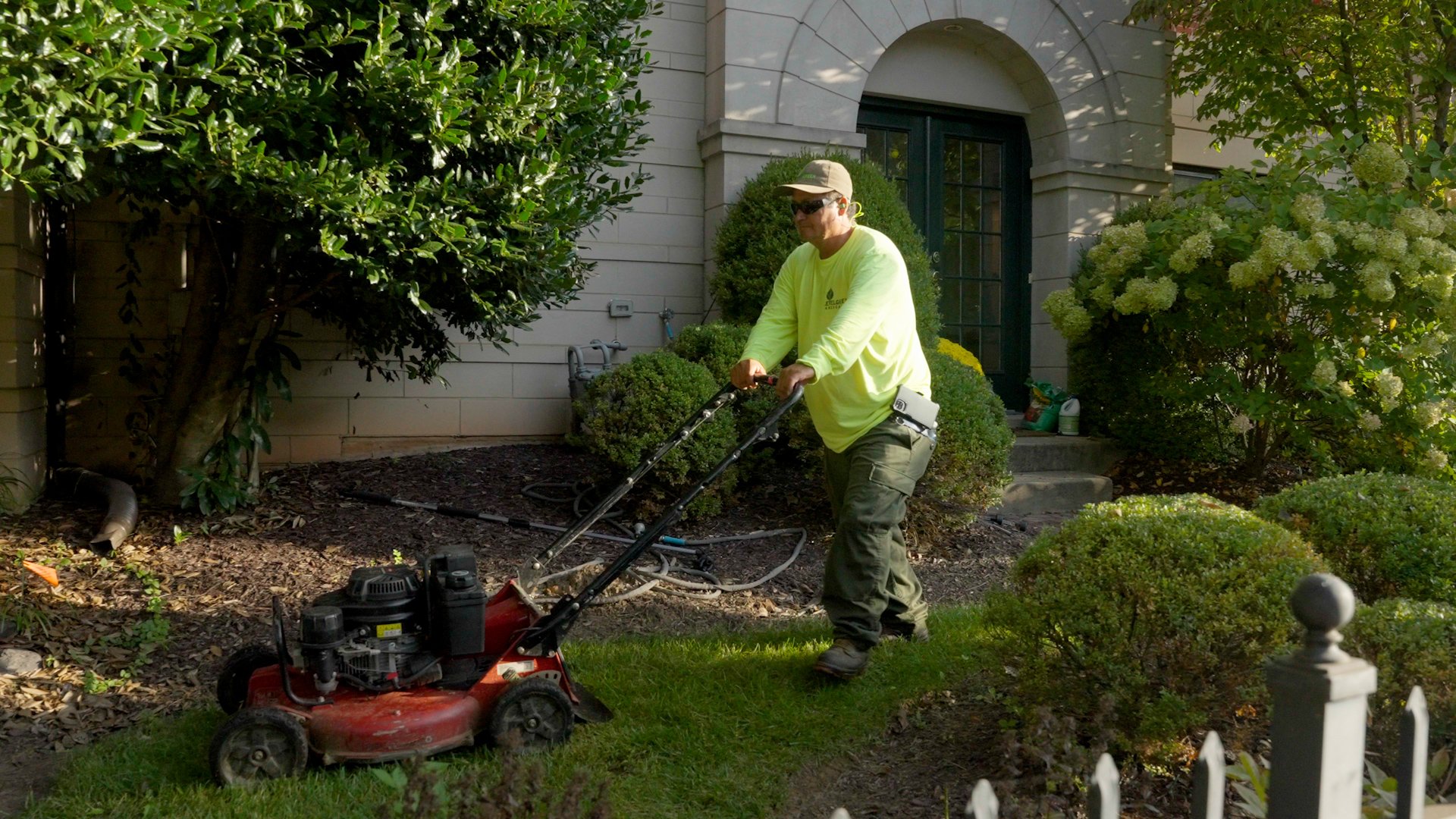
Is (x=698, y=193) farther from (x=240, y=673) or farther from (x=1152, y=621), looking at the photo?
(x=1152, y=621)

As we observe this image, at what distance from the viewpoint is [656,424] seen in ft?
19.8

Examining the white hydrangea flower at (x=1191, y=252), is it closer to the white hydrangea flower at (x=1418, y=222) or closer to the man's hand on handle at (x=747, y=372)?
the white hydrangea flower at (x=1418, y=222)

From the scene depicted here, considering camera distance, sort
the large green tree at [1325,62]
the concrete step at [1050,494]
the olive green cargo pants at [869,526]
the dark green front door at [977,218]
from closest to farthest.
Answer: the olive green cargo pants at [869,526], the concrete step at [1050,494], the large green tree at [1325,62], the dark green front door at [977,218]

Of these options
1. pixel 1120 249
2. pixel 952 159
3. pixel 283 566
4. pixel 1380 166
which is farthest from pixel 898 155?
pixel 283 566

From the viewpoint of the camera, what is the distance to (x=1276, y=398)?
7.23 meters

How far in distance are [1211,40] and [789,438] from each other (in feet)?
17.3

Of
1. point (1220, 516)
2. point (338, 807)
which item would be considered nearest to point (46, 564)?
point (338, 807)

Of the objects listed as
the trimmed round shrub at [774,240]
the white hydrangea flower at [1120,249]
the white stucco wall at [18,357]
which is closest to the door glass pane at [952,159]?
Result: the white hydrangea flower at [1120,249]

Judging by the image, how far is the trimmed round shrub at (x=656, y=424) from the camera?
6.05 meters

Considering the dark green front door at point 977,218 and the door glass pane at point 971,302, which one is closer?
the dark green front door at point 977,218

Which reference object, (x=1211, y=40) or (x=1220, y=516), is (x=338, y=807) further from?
(x=1211, y=40)

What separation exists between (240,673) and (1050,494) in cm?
539

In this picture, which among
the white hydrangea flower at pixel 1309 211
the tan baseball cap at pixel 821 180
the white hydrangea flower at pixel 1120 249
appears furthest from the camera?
the white hydrangea flower at pixel 1120 249

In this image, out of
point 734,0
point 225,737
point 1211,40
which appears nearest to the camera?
point 225,737
